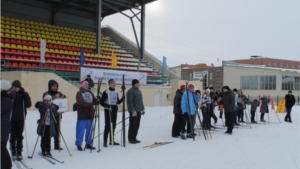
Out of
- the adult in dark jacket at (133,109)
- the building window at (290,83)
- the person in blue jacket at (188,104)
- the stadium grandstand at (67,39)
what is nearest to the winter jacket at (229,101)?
the person in blue jacket at (188,104)

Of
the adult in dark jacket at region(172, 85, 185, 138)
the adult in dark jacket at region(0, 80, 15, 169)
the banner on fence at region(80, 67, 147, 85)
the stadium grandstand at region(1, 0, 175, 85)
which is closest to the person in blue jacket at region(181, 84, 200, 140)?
the adult in dark jacket at region(172, 85, 185, 138)

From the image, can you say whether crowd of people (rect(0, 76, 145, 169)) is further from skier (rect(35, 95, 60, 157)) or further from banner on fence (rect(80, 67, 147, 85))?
banner on fence (rect(80, 67, 147, 85))

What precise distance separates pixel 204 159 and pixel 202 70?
42.5 meters

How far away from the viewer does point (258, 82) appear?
4072 cm

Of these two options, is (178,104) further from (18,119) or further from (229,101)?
(18,119)

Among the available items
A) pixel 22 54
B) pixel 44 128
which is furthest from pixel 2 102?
pixel 22 54

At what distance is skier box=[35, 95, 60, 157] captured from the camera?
6.16m

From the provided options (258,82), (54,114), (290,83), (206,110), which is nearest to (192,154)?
(54,114)

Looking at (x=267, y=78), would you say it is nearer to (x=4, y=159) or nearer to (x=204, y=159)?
(x=204, y=159)

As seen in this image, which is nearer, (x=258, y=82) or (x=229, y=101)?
(x=229, y=101)

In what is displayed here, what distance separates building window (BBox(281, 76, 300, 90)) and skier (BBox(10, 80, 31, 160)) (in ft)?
128

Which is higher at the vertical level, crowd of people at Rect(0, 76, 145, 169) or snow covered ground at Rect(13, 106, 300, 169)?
crowd of people at Rect(0, 76, 145, 169)

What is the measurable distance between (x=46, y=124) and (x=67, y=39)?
17142 mm

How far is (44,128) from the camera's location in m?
6.13
